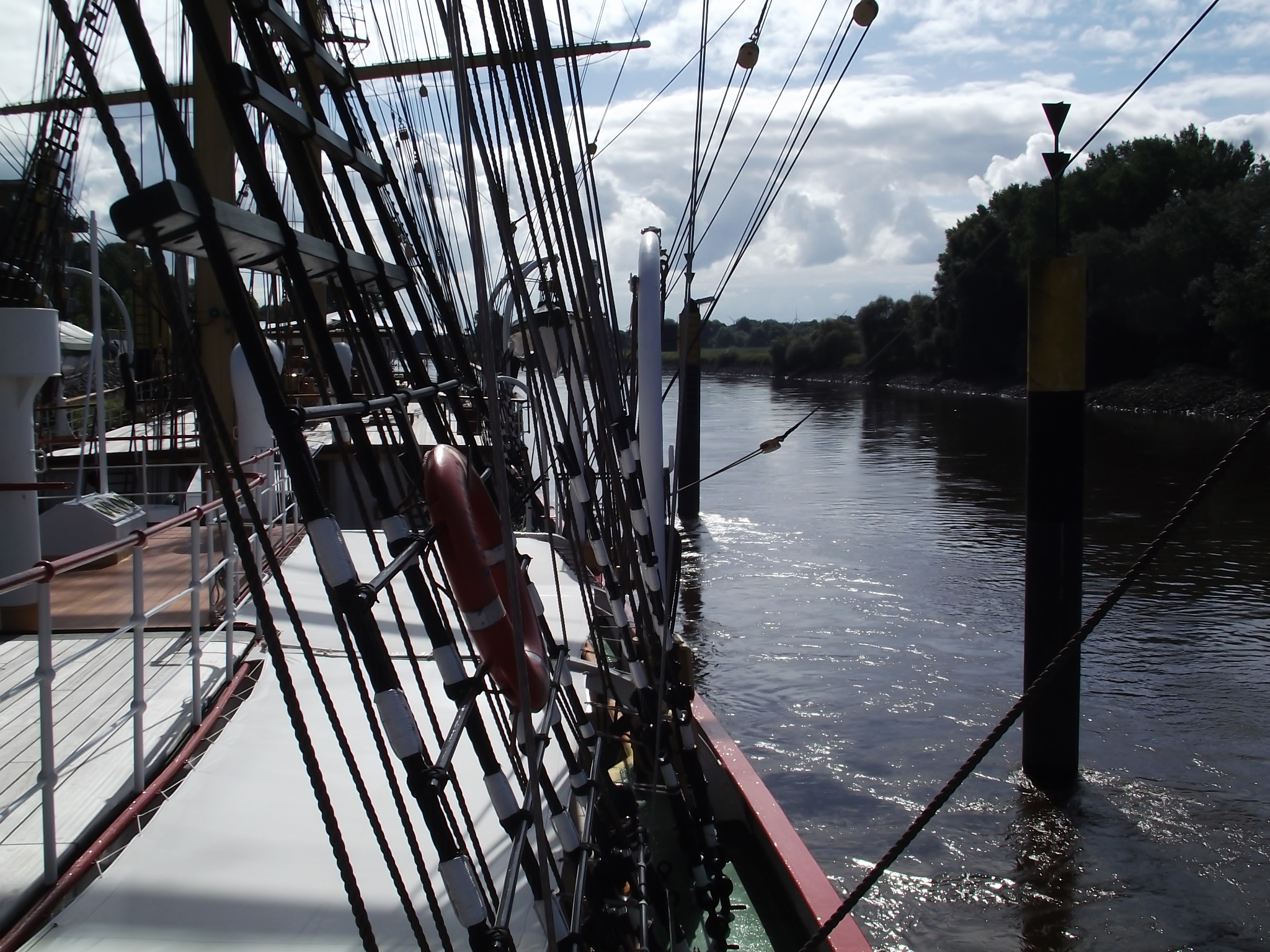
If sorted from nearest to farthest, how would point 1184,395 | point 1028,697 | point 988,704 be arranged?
point 1028,697 < point 988,704 < point 1184,395

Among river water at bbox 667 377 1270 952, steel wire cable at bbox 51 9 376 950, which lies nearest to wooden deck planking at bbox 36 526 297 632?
steel wire cable at bbox 51 9 376 950

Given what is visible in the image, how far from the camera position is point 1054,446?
5402 millimetres

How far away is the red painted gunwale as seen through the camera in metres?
3.59

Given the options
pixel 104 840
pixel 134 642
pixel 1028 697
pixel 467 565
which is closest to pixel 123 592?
pixel 134 642

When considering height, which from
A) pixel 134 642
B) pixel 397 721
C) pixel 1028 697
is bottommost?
pixel 134 642

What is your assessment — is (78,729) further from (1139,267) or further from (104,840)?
(1139,267)

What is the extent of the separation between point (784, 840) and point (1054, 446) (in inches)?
98.9

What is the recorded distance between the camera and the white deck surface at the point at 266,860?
110 inches

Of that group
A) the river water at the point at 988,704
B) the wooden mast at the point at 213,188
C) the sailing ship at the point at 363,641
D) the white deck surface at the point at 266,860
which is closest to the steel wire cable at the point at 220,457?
the sailing ship at the point at 363,641

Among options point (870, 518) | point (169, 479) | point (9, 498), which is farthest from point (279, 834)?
point (870, 518)

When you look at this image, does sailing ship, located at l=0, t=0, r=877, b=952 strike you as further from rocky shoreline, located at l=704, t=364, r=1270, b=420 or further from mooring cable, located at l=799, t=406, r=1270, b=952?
rocky shoreline, located at l=704, t=364, r=1270, b=420

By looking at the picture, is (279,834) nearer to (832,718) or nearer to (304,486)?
(304,486)

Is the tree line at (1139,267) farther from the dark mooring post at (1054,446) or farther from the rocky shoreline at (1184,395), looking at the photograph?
the dark mooring post at (1054,446)

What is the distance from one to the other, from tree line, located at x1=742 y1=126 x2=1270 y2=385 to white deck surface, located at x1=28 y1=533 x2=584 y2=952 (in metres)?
26.8
